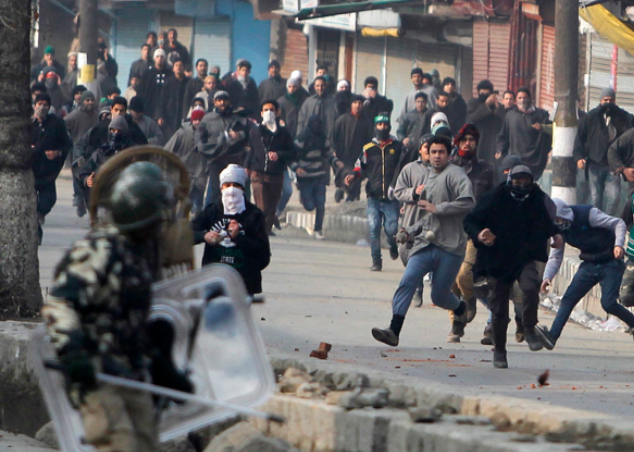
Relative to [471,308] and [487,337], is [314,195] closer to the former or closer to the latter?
[471,308]

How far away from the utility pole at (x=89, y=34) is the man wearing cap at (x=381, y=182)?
25.3 feet

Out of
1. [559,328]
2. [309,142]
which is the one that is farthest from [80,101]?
[559,328]

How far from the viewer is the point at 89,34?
Answer: 812 inches

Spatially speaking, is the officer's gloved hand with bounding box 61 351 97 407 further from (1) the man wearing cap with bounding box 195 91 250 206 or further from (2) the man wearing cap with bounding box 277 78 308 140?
(2) the man wearing cap with bounding box 277 78 308 140

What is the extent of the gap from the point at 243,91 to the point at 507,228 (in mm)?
12201

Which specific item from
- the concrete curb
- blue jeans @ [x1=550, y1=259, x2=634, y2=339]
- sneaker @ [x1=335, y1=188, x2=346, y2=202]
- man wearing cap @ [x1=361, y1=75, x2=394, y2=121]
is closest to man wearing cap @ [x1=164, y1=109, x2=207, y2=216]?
man wearing cap @ [x1=361, y1=75, x2=394, y2=121]

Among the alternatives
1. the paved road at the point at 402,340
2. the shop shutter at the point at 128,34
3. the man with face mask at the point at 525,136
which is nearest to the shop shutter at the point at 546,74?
the man with face mask at the point at 525,136

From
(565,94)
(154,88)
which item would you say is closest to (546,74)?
(154,88)

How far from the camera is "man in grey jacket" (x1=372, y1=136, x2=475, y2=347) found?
9.32 meters

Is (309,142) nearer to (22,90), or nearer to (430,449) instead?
(22,90)

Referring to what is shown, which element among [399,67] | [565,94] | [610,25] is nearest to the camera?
[565,94]

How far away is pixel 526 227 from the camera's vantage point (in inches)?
347

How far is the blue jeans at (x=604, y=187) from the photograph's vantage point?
49.0 feet

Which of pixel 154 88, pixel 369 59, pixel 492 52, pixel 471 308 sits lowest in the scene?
pixel 471 308
